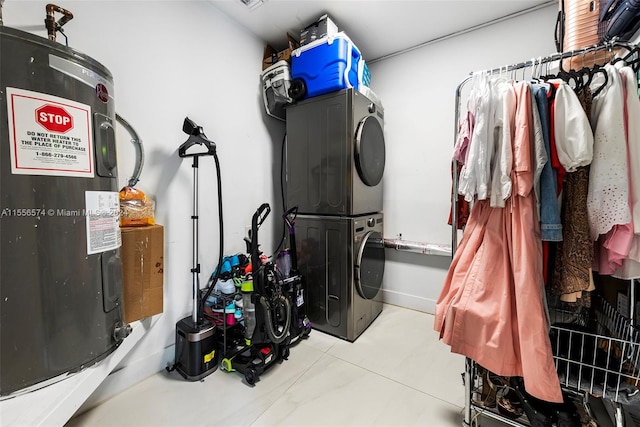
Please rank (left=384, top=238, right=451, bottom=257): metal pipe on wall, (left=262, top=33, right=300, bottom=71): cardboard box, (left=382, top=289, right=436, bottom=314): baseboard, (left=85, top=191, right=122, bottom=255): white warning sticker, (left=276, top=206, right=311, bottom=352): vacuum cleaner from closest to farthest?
(left=85, top=191, right=122, bottom=255): white warning sticker < (left=276, top=206, right=311, bottom=352): vacuum cleaner < (left=262, top=33, right=300, bottom=71): cardboard box < (left=384, top=238, right=451, bottom=257): metal pipe on wall < (left=382, top=289, right=436, bottom=314): baseboard

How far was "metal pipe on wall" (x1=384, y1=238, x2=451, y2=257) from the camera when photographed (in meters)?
2.32

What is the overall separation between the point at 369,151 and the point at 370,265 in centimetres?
99

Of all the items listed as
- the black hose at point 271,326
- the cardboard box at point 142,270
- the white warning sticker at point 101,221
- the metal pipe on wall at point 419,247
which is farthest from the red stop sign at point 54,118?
the metal pipe on wall at point 419,247

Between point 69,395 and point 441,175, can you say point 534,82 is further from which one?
point 69,395

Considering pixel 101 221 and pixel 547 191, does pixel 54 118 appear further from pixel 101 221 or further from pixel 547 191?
pixel 547 191

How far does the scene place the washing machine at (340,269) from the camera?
1929 millimetres

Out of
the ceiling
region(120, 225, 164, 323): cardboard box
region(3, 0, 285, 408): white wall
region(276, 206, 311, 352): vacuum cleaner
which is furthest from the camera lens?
the ceiling

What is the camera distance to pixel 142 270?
1.20 metres

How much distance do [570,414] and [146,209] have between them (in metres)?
2.23

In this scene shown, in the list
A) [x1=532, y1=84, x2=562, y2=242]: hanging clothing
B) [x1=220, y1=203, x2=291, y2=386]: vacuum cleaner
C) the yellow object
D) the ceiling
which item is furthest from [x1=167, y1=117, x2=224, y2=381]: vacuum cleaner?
[x1=532, y1=84, x2=562, y2=242]: hanging clothing

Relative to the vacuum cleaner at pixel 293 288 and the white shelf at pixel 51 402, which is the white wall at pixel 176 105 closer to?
the vacuum cleaner at pixel 293 288

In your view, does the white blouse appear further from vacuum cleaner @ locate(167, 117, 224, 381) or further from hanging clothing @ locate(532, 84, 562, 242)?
vacuum cleaner @ locate(167, 117, 224, 381)

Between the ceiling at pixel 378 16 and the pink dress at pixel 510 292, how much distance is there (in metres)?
1.45

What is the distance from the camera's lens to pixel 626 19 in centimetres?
104
